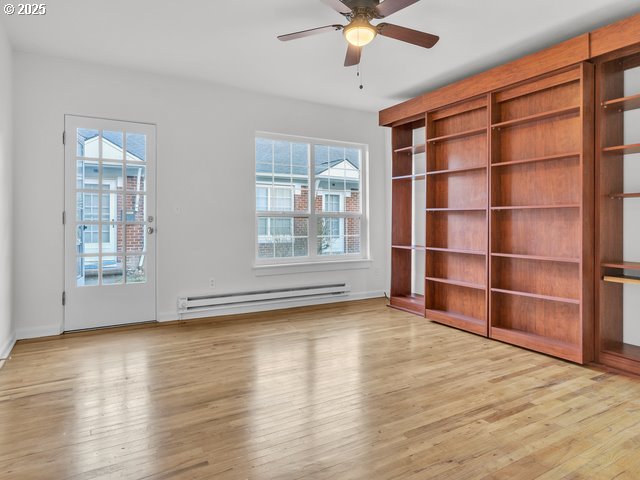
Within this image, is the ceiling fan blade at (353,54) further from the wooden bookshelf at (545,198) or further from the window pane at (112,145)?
the window pane at (112,145)

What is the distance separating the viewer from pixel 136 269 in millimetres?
4422

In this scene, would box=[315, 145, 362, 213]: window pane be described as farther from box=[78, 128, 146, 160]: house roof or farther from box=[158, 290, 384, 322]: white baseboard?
box=[78, 128, 146, 160]: house roof

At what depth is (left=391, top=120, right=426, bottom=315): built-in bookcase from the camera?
213 inches

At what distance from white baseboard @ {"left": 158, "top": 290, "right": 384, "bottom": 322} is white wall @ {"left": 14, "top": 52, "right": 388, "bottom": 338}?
0.21ft

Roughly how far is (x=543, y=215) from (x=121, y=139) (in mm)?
4517

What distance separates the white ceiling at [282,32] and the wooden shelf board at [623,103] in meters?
0.72

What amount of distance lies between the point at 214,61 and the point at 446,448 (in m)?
4.08

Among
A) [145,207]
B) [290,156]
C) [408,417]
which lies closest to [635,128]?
[408,417]

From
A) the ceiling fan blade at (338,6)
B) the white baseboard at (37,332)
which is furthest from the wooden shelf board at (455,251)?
the white baseboard at (37,332)

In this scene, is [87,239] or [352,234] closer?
[87,239]

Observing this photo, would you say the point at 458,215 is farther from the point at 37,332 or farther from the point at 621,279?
the point at 37,332

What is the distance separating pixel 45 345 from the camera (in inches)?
146

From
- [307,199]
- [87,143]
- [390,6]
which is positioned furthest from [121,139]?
[390,6]

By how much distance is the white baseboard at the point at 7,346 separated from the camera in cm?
333
